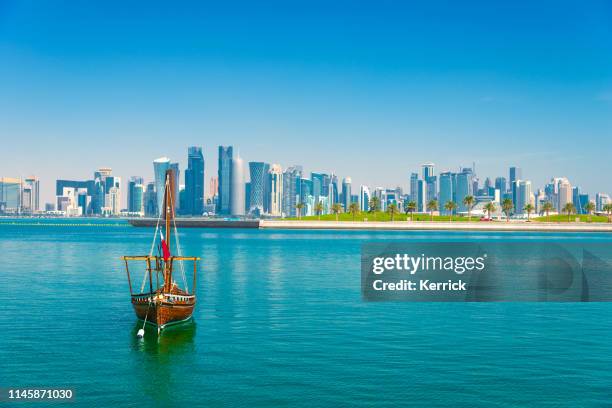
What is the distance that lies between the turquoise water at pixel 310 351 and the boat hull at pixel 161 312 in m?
0.87

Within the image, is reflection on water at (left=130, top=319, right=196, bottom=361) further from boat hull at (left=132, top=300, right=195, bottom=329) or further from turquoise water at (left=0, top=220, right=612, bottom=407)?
boat hull at (left=132, top=300, right=195, bottom=329)

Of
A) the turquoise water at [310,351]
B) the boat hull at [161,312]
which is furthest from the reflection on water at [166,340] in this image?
the boat hull at [161,312]

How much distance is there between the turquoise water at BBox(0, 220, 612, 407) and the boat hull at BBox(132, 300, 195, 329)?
0.87 meters

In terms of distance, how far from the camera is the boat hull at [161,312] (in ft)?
134

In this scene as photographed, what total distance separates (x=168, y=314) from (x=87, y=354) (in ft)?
24.7

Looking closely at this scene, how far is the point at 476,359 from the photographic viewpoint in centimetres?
3462

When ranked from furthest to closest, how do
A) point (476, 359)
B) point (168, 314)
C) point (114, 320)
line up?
point (114, 320), point (168, 314), point (476, 359)

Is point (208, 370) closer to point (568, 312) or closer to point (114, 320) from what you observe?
point (114, 320)

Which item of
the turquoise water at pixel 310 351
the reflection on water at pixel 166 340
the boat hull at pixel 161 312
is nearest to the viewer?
the turquoise water at pixel 310 351

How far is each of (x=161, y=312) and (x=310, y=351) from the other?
11455 mm

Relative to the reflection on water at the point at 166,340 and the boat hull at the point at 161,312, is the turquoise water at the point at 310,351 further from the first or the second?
the boat hull at the point at 161,312

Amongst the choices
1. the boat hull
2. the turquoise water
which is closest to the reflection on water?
the turquoise water

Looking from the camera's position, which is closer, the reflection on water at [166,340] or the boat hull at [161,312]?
the reflection on water at [166,340]

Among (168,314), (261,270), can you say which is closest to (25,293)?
(168,314)
